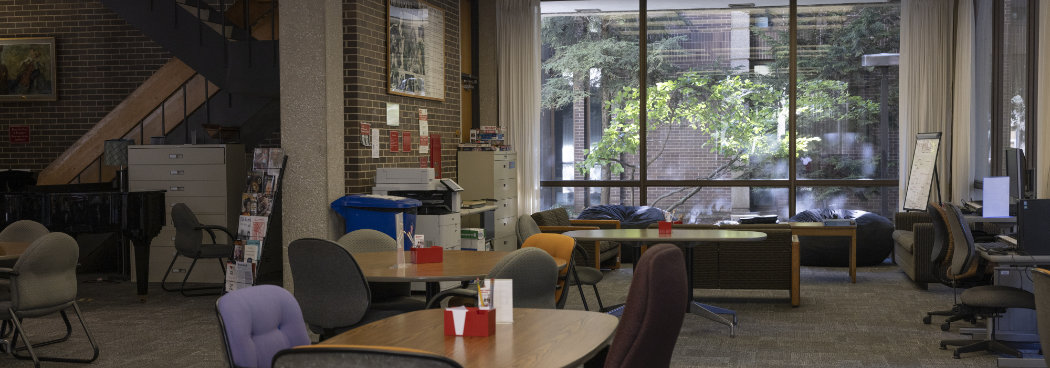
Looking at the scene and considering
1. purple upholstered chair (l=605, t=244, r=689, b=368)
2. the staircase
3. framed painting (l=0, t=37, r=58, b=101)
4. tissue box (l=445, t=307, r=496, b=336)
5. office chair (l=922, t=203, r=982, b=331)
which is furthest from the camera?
framed painting (l=0, t=37, r=58, b=101)

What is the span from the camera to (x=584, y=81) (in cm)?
1193

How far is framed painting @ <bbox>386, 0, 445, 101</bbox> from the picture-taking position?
347 inches

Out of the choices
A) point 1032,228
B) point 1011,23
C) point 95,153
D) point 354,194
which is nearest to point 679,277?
point 1032,228

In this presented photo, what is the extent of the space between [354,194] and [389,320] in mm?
Result: 4562

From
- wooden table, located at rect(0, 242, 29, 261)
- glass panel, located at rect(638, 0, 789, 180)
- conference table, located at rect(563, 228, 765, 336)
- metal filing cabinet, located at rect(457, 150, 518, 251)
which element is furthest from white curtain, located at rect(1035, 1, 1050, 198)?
wooden table, located at rect(0, 242, 29, 261)

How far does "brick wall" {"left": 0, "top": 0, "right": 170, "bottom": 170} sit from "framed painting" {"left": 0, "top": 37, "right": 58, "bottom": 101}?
0.08 meters

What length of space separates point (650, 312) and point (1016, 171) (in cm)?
596

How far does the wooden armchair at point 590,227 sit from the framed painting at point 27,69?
5873 millimetres

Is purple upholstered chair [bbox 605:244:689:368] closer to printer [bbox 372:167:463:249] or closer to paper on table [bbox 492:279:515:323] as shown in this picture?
paper on table [bbox 492:279:515:323]

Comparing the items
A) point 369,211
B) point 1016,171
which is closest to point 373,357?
point 369,211

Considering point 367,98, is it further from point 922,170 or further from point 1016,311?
point 922,170

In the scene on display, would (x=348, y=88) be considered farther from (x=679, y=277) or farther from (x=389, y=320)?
(x=679, y=277)

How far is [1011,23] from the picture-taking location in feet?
31.7

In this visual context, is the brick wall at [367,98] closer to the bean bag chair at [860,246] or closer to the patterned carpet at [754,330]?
the patterned carpet at [754,330]
